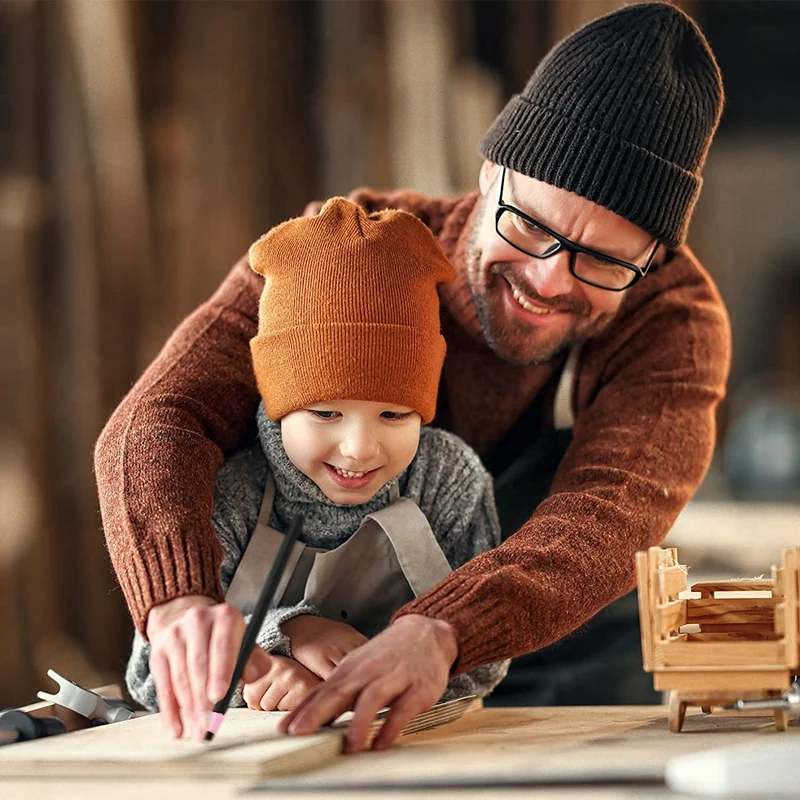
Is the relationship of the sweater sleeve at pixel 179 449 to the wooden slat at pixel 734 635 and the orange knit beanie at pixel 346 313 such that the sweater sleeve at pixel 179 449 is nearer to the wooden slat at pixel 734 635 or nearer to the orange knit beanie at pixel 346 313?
the orange knit beanie at pixel 346 313

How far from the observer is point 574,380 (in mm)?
1745

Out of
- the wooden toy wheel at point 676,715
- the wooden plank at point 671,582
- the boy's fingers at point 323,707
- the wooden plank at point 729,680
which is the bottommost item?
the wooden toy wheel at point 676,715

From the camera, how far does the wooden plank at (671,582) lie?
3.72 feet

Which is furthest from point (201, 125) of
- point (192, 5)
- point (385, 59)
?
point (385, 59)

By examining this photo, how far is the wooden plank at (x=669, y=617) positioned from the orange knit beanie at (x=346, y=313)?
31 centimetres

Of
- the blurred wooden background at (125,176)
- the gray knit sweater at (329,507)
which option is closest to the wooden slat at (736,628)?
the gray knit sweater at (329,507)

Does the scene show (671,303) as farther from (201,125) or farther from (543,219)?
(201,125)

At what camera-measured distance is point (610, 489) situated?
1.44 metres

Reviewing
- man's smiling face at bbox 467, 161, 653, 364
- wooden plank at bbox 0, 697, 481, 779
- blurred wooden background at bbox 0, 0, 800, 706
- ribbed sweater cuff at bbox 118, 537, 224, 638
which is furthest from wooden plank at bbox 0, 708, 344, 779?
blurred wooden background at bbox 0, 0, 800, 706

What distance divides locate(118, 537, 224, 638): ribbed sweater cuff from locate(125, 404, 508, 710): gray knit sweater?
0.15 m

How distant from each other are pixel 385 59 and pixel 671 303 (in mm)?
2301

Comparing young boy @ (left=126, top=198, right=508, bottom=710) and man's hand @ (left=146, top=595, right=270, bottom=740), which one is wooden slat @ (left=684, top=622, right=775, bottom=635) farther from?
man's hand @ (left=146, top=595, right=270, bottom=740)

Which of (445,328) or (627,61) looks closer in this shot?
(627,61)

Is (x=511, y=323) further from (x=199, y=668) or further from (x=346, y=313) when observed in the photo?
(x=199, y=668)
